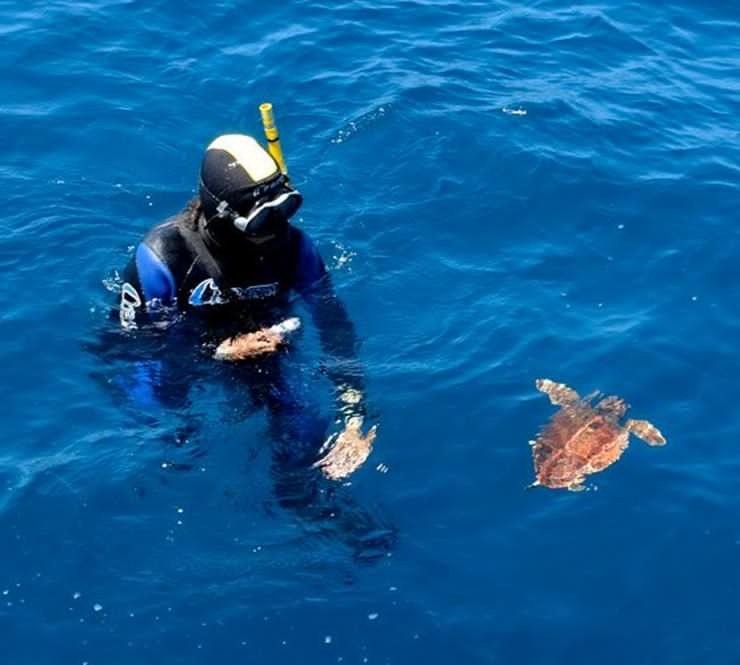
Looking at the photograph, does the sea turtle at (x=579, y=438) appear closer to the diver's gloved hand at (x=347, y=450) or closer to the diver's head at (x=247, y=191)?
the diver's gloved hand at (x=347, y=450)

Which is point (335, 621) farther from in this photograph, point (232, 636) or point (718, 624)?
point (718, 624)

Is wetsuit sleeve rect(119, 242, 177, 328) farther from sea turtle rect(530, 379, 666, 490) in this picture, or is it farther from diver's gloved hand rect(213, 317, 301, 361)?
sea turtle rect(530, 379, 666, 490)

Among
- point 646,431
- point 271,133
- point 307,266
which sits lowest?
point 646,431

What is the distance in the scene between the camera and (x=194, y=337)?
24.4ft

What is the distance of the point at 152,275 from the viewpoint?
704 centimetres

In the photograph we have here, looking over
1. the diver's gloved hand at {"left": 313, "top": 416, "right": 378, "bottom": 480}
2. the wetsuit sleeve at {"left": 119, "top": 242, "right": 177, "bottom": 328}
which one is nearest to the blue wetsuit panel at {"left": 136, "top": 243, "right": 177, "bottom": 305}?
the wetsuit sleeve at {"left": 119, "top": 242, "right": 177, "bottom": 328}

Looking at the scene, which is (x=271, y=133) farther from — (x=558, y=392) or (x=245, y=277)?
(x=558, y=392)

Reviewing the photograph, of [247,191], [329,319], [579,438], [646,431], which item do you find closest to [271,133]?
[247,191]

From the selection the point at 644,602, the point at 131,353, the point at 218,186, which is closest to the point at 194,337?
the point at 131,353

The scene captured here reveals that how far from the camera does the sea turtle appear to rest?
7.20 metres

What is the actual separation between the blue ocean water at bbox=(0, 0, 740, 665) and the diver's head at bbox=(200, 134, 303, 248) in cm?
114

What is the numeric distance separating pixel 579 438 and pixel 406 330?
168 centimetres

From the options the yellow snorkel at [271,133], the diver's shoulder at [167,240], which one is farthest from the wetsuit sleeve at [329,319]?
the diver's shoulder at [167,240]

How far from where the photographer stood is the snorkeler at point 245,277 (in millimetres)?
6723
